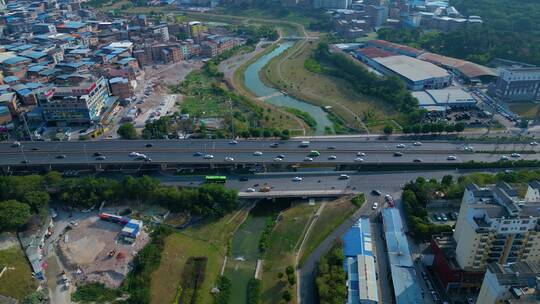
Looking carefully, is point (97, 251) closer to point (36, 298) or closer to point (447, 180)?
point (36, 298)

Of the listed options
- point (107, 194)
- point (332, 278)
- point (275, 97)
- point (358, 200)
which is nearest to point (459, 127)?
point (358, 200)

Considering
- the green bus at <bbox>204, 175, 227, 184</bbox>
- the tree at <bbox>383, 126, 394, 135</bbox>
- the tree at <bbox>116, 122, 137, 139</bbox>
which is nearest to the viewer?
the green bus at <bbox>204, 175, 227, 184</bbox>

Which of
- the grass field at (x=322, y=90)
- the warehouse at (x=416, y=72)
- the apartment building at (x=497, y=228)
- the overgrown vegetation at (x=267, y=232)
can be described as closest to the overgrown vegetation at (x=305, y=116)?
the grass field at (x=322, y=90)

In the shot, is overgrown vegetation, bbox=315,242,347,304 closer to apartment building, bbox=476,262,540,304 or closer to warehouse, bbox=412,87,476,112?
apartment building, bbox=476,262,540,304

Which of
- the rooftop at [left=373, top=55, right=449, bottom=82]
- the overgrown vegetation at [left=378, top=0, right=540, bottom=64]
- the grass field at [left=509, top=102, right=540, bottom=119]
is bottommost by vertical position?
the grass field at [left=509, top=102, right=540, bottom=119]

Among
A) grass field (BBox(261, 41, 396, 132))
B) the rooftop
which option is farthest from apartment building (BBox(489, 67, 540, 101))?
grass field (BBox(261, 41, 396, 132))

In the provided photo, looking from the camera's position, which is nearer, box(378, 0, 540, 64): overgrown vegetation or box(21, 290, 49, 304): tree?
box(21, 290, 49, 304): tree

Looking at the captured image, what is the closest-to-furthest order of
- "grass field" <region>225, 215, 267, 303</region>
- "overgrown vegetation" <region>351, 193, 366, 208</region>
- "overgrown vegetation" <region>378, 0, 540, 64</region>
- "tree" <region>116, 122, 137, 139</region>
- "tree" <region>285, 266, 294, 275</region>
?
"tree" <region>285, 266, 294, 275</region> < "grass field" <region>225, 215, 267, 303</region> < "overgrown vegetation" <region>351, 193, 366, 208</region> < "tree" <region>116, 122, 137, 139</region> < "overgrown vegetation" <region>378, 0, 540, 64</region>

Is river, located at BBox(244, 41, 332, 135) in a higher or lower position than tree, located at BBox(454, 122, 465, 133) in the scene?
lower
